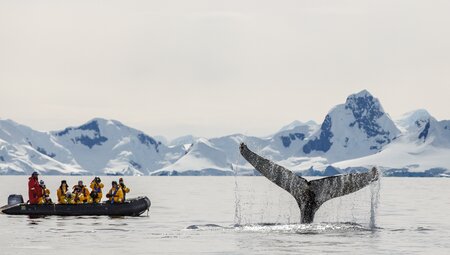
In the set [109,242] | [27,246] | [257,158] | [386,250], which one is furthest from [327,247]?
[27,246]

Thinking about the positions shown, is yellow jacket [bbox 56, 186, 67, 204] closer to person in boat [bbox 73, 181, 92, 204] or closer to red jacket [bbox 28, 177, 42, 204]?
person in boat [bbox 73, 181, 92, 204]

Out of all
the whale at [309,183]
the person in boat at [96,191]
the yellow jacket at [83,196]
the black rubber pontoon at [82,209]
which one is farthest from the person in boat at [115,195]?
the whale at [309,183]

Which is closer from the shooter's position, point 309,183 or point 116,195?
point 309,183

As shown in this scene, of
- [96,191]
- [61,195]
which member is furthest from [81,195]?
[61,195]

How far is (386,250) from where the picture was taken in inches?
992

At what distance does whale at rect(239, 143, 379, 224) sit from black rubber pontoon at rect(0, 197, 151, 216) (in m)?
14.9

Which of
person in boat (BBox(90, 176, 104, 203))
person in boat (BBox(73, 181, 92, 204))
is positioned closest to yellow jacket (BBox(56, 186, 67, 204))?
person in boat (BBox(73, 181, 92, 204))

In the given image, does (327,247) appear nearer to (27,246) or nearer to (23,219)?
(27,246)

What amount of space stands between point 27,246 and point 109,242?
2.74m

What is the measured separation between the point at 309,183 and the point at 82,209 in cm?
1672

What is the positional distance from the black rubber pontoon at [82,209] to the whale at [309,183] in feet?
48.8

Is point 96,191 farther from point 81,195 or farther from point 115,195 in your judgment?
point 115,195

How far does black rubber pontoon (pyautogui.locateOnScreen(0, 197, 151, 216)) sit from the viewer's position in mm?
39844

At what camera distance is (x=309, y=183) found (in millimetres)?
26109
